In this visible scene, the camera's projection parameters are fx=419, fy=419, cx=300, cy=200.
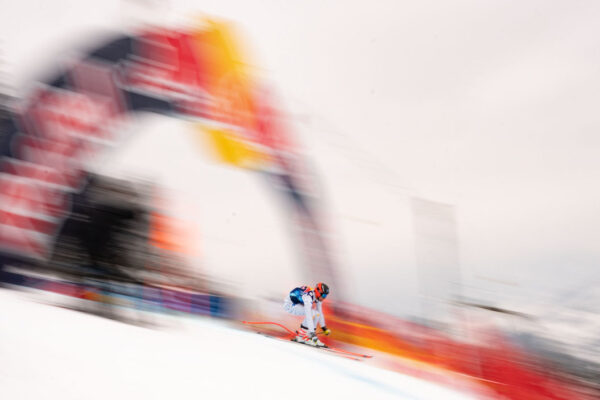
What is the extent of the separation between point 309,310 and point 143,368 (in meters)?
4.88

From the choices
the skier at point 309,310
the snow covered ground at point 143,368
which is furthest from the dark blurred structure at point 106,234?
the skier at point 309,310

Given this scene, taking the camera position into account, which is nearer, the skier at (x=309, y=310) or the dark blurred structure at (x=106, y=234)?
the dark blurred structure at (x=106, y=234)

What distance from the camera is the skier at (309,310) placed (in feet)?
25.2

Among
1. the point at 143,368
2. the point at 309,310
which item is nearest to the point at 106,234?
the point at 309,310

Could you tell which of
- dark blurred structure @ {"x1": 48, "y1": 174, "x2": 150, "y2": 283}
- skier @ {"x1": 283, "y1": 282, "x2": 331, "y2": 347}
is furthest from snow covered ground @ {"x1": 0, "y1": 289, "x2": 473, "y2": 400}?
skier @ {"x1": 283, "y1": 282, "x2": 331, "y2": 347}

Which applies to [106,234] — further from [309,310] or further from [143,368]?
[143,368]

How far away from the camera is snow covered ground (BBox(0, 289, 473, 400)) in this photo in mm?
2695

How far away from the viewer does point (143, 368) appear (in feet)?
10.4

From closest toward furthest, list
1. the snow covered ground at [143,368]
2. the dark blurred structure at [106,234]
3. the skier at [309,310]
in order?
the snow covered ground at [143,368] → the dark blurred structure at [106,234] → the skier at [309,310]

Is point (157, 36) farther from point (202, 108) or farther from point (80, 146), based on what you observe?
point (80, 146)

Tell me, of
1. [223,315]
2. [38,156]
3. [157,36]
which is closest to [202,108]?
[157,36]

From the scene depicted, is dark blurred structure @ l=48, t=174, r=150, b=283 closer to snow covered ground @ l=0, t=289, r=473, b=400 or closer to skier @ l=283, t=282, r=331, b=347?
snow covered ground @ l=0, t=289, r=473, b=400

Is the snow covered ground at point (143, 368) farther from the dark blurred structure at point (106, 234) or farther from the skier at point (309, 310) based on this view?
the skier at point (309, 310)

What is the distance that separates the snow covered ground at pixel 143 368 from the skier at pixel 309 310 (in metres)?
2.64
